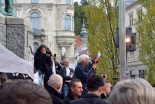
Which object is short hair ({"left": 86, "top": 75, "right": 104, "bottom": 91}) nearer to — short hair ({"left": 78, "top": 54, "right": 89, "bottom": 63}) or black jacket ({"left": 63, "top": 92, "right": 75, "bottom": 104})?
black jacket ({"left": 63, "top": 92, "right": 75, "bottom": 104})

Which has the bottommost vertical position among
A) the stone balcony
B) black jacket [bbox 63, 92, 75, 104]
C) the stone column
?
black jacket [bbox 63, 92, 75, 104]

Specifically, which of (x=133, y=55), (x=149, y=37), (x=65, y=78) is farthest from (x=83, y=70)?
(x=133, y=55)

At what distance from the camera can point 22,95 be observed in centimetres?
218

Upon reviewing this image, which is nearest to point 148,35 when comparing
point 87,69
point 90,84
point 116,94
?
point 87,69

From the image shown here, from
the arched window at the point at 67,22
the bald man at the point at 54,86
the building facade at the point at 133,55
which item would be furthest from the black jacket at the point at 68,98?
the arched window at the point at 67,22

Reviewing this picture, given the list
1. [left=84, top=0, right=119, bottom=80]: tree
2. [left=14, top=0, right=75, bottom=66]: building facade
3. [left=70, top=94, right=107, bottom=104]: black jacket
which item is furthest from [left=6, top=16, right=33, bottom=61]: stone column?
[left=14, top=0, right=75, bottom=66]: building facade

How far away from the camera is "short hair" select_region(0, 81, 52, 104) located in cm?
216

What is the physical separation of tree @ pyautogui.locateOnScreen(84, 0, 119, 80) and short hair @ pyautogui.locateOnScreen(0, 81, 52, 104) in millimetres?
24329

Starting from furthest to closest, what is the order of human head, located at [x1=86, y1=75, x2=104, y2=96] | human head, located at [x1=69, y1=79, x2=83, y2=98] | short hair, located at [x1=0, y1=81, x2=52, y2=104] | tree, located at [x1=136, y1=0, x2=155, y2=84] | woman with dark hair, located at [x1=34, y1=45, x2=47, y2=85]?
tree, located at [x1=136, y1=0, x2=155, y2=84] < woman with dark hair, located at [x1=34, y1=45, x2=47, y2=85] < human head, located at [x1=69, y1=79, x2=83, y2=98] < human head, located at [x1=86, y1=75, x2=104, y2=96] < short hair, located at [x1=0, y1=81, x2=52, y2=104]

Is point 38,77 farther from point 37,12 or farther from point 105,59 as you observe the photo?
point 37,12

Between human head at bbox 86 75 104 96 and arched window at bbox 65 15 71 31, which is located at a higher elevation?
arched window at bbox 65 15 71 31

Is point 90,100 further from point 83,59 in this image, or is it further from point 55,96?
→ point 83,59

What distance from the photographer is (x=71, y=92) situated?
794 centimetres

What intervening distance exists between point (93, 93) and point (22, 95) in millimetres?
3482
